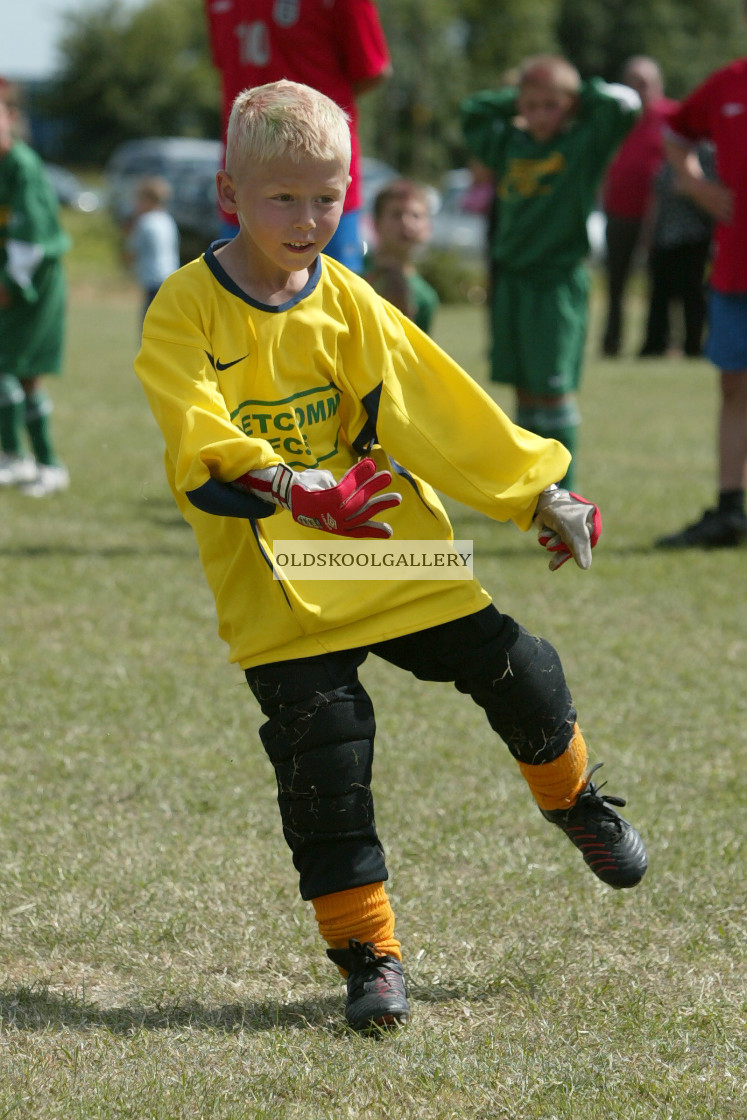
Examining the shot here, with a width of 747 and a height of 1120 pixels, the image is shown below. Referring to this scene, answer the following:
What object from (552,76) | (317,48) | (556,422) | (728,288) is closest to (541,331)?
(556,422)

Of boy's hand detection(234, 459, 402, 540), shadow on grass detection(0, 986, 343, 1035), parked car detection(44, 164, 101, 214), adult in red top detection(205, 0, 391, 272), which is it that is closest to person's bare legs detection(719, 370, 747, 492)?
adult in red top detection(205, 0, 391, 272)

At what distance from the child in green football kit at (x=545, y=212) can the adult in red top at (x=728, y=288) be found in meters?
0.43

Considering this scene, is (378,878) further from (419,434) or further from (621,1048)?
(419,434)

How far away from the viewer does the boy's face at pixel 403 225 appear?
6.30m

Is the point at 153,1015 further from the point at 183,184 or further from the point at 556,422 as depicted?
the point at 183,184

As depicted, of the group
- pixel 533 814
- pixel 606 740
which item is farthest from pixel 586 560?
pixel 606 740

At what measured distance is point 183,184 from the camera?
89.1ft

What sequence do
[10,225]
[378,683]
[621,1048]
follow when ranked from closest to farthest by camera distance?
[621,1048] < [378,683] < [10,225]

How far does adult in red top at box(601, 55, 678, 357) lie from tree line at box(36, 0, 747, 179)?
25943 mm

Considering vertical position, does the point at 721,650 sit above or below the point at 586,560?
below

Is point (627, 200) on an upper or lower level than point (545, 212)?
lower

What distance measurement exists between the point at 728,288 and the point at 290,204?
394 cm

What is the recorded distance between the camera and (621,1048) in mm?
2373

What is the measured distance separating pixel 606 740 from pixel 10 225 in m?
4.35
